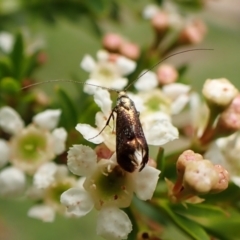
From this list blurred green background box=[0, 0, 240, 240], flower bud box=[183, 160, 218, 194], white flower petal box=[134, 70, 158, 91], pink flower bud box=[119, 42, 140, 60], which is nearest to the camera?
flower bud box=[183, 160, 218, 194]

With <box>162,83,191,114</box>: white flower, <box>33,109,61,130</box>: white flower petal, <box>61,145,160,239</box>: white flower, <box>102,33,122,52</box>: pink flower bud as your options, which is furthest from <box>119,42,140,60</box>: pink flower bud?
<box>61,145,160,239</box>: white flower

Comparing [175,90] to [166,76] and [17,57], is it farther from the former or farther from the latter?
[17,57]

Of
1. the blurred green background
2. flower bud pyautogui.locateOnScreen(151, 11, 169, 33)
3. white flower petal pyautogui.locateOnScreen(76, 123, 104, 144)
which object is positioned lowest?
the blurred green background

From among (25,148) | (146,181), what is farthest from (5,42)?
(146,181)

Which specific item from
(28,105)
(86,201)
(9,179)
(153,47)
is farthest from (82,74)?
(86,201)

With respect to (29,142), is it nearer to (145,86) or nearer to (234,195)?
(145,86)

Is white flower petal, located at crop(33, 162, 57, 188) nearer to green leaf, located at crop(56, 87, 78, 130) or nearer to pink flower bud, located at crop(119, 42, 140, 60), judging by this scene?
green leaf, located at crop(56, 87, 78, 130)

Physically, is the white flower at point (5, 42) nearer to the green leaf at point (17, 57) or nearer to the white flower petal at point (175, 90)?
the green leaf at point (17, 57)
